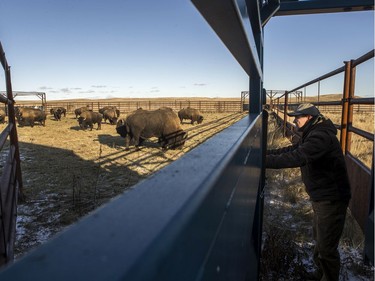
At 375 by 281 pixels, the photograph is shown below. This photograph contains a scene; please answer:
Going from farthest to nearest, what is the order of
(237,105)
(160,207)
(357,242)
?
(237,105) → (357,242) → (160,207)

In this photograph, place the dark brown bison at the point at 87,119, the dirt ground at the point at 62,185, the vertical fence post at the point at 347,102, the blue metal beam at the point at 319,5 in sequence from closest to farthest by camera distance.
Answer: the vertical fence post at the point at 347,102
the dirt ground at the point at 62,185
the blue metal beam at the point at 319,5
the dark brown bison at the point at 87,119

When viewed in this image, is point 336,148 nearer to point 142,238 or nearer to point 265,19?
point 265,19

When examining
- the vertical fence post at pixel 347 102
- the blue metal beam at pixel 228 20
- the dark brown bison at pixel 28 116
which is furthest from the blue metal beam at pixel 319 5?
the dark brown bison at pixel 28 116

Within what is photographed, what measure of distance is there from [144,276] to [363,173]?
356 centimetres

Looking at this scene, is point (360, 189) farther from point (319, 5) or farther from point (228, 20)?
point (319, 5)

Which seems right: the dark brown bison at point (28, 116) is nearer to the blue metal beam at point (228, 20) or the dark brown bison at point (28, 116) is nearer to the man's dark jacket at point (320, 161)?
the man's dark jacket at point (320, 161)

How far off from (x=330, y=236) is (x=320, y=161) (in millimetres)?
703

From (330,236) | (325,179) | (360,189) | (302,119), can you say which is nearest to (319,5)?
(302,119)

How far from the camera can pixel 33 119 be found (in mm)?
A: 25641

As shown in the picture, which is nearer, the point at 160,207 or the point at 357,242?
the point at 160,207

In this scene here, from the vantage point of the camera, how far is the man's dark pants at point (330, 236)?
3.02 meters

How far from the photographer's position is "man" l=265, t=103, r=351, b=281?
298cm

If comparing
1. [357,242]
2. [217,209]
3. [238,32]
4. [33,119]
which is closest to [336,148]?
[357,242]

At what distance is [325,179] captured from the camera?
3.10 meters
